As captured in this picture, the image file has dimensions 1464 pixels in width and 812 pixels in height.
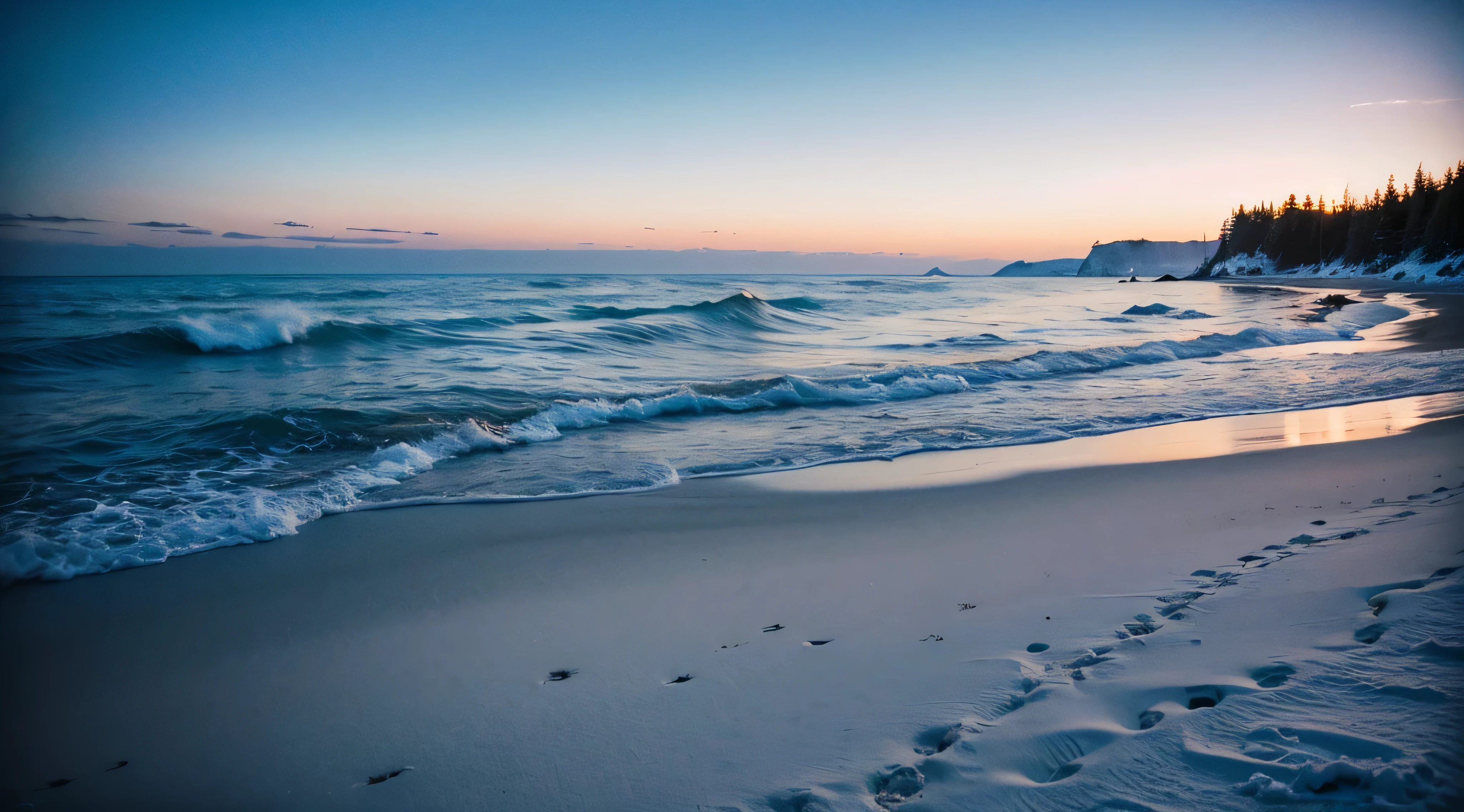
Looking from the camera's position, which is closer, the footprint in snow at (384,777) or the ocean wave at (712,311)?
the footprint in snow at (384,777)

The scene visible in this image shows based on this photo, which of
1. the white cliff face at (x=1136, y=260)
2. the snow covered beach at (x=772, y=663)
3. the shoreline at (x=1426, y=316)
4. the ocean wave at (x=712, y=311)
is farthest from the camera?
the white cliff face at (x=1136, y=260)

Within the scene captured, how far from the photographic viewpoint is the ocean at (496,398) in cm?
520

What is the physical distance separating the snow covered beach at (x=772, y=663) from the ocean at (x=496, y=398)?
104 cm

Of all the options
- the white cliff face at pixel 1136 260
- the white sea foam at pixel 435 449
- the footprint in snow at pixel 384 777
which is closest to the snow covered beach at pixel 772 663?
the footprint in snow at pixel 384 777

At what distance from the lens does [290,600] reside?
3.64 m

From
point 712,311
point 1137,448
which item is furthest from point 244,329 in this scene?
point 1137,448

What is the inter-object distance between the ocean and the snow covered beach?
3.42 feet

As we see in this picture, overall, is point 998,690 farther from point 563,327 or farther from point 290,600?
point 563,327

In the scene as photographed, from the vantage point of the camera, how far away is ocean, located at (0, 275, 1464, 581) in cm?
520

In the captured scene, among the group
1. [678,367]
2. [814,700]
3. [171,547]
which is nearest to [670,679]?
[814,700]

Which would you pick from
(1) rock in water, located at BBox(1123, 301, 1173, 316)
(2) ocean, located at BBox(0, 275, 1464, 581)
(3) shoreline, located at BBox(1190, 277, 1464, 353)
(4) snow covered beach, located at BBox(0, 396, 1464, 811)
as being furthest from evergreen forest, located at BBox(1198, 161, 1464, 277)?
(4) snow covered beach, located at BBox(0, 396, 1464, 811)

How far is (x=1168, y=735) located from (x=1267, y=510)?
360cm

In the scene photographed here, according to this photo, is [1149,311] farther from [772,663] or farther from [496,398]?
[772,663]

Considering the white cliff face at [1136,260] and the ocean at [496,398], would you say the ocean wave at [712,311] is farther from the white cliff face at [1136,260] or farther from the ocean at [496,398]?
the white cliff face at [1136,260]
